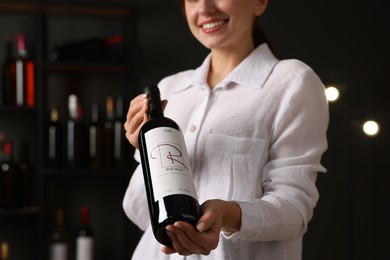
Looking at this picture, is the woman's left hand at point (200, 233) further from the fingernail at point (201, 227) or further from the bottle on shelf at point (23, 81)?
the bottle on shelf at point (23, 81)

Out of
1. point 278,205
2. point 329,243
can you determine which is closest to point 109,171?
point 329,243

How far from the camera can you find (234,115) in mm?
1175

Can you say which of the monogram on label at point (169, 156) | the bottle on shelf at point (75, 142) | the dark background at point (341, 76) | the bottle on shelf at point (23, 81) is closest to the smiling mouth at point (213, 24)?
the monogram on label at point (169, 156)

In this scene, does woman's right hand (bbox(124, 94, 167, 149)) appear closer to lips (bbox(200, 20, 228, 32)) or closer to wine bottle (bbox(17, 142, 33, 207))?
lips (bbox(200, 20, 228, 32))

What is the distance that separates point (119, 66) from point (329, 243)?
1.53 metres

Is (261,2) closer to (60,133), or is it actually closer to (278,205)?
(278,205)

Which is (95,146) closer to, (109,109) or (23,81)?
(109,109)

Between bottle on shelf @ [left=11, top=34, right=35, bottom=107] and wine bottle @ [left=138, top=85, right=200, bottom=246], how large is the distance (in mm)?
A: 2239

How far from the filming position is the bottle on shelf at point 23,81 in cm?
308

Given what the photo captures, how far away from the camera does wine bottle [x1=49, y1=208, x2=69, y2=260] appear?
3.04 m

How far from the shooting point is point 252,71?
122 centimetres

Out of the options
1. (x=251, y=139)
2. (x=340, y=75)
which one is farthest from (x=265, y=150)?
(x=340, y=75)

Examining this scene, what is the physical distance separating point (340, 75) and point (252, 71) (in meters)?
2.37

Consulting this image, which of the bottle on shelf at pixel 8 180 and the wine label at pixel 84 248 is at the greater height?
the bottle on shelf at pixel 8 180
